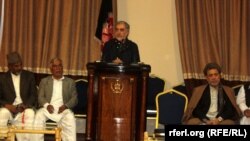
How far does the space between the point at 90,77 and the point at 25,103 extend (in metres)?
1.08

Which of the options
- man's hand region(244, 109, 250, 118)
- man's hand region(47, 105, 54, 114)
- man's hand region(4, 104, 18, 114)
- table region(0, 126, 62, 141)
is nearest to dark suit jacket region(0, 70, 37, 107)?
man's hand region(4, 104, 18, 114)

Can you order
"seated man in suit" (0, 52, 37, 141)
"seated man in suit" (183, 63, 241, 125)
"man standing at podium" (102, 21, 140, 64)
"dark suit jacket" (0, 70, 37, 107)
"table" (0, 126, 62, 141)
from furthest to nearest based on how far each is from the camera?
"dark suit jacket" (0, 70, 37, 107) < "seated man in suit" (0, 52, 37, 141) < "man standing at podium" (102, 21, 140, 64) < "seated man in suit" (183, 63, 241, 125) < "table" (0, 126, 62, 141)

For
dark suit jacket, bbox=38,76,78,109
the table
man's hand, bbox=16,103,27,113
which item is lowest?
the table

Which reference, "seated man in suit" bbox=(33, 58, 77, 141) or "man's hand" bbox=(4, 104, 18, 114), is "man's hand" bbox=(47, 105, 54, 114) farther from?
"man's hand" bbox=(4, 104, 18, 114)

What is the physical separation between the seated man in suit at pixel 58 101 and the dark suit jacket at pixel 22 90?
0.12 metres

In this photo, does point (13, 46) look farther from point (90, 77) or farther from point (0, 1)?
point (90, 77)

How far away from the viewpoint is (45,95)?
6.31 m

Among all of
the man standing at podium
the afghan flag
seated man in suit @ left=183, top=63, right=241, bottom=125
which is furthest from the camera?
the afghan flag

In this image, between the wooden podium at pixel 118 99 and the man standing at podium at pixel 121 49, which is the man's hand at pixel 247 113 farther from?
the man standing at podium at pixel 121 49

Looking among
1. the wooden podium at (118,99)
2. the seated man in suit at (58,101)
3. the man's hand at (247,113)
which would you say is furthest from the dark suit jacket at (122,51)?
the man's hand at (247,113)

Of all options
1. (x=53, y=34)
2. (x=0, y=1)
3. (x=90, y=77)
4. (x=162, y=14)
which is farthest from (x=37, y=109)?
(x=162, y=14)

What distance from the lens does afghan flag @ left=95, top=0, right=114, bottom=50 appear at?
23.9 feet

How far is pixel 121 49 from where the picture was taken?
19.2ft

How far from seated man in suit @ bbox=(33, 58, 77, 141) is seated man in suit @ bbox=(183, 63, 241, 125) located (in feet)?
4.96
